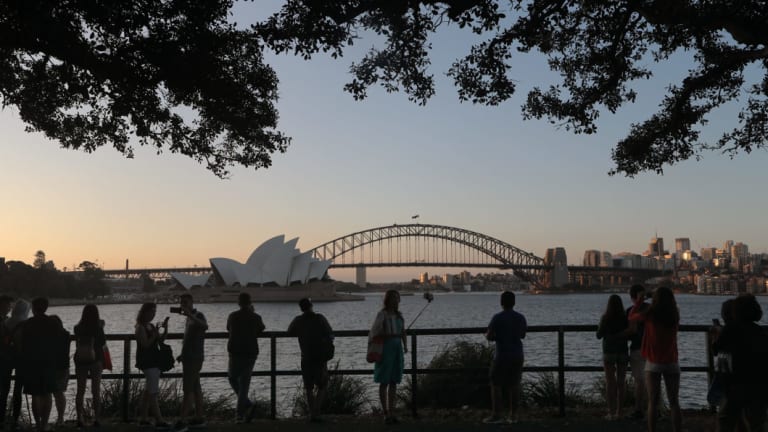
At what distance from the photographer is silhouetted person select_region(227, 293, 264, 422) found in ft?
27.5

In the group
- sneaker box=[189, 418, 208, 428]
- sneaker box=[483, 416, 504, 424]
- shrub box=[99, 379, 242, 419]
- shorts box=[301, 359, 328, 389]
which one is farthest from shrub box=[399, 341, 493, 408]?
sneaker box=[189, 418, 208, 428]

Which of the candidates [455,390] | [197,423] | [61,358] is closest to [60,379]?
[61,358]

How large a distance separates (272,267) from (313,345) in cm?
10838

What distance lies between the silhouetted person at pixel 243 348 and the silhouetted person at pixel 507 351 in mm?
2808

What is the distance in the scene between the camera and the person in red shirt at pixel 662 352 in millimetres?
6734

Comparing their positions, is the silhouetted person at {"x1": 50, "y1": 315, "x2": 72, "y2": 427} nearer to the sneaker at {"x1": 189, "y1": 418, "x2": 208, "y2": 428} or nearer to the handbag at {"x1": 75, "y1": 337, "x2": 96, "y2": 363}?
the handbag at {"x1": 75, "y1": 337, "x2": 96, "y2": 363}

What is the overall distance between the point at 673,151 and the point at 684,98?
1055 mm

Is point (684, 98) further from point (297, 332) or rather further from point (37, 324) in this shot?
point (37, 324)

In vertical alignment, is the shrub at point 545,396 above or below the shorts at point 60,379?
below

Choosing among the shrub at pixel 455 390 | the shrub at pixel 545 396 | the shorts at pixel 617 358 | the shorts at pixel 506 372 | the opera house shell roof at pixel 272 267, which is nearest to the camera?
the shorts at pixel 506 372

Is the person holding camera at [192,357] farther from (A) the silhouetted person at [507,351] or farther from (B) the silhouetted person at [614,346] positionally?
(B) the silhouetted person at [614,346]

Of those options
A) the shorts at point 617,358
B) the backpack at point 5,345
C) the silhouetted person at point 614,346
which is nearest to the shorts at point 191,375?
the backpack at point 5,345

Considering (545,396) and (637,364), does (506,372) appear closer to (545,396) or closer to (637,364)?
(637,364)

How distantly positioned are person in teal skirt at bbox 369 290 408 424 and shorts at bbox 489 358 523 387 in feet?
3.49
